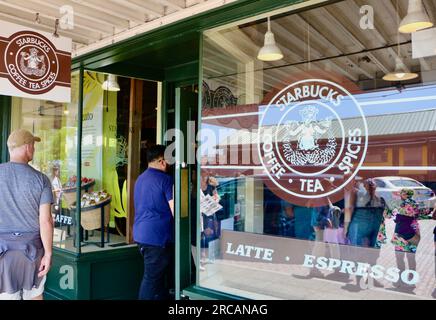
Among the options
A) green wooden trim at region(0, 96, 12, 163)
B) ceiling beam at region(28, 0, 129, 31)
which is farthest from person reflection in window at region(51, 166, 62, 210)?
ceiling beam at region(28, 0, 129, 31)

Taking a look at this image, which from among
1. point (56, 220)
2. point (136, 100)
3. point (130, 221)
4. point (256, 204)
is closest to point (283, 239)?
point (256, 204)

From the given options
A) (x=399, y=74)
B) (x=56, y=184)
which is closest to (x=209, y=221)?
(x=399, y=74)

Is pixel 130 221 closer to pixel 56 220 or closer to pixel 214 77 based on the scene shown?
pixel 56 220

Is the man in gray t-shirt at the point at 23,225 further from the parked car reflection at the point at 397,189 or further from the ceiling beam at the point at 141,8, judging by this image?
the parked car reflection at the point at 397,189

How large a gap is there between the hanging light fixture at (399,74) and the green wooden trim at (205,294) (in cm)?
165

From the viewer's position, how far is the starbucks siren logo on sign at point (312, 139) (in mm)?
2270

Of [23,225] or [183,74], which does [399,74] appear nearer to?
[183,74]

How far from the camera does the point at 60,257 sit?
4.09 meters

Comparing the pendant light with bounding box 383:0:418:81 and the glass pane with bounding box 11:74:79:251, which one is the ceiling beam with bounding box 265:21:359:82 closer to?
the pendant light with bounding box 383:0:418:81

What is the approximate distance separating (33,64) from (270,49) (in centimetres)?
195

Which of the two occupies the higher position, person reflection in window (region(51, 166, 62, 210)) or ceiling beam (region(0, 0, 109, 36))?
ceiling beam (region(0, 0, 109, 36))

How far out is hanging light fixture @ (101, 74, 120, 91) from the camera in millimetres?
4375

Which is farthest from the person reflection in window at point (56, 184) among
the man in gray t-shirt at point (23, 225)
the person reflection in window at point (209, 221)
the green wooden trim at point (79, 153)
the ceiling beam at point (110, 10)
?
the person reflection in window at point (209, 221)

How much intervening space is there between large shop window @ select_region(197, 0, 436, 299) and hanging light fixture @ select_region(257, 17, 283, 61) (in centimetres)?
1
